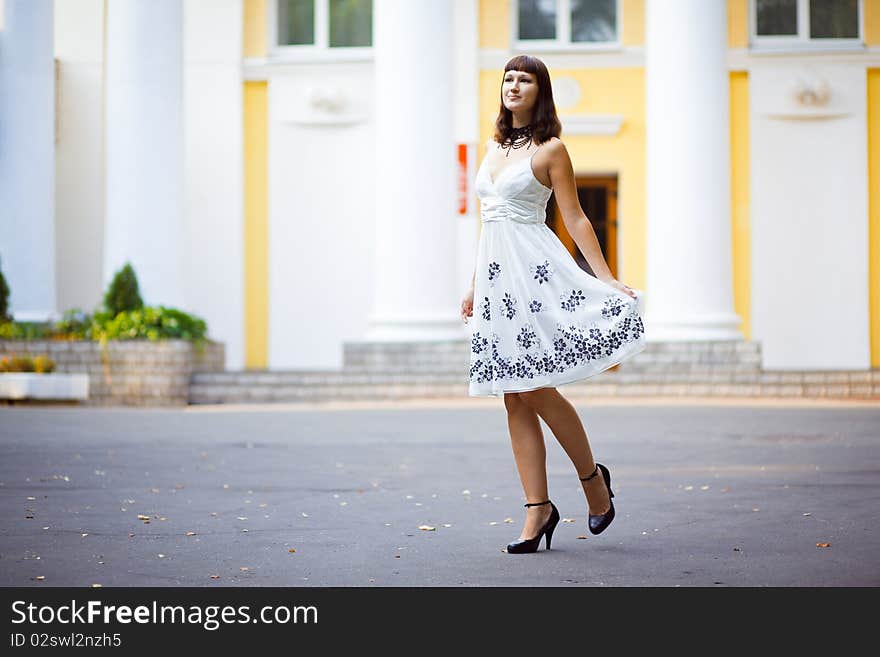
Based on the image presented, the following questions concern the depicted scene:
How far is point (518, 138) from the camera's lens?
566 cm

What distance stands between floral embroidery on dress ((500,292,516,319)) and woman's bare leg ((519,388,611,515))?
323 mm

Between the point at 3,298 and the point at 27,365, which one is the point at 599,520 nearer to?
the point at 27,365

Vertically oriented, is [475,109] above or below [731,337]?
above

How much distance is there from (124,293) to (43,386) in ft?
5.58

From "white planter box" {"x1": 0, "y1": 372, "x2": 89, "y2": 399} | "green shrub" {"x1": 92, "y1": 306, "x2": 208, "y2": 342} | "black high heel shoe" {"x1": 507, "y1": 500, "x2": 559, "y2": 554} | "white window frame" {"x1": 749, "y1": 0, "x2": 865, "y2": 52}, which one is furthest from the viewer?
"white window frame" {"x1": 749, "y1": 0, "x2": 865, "y2": 52}

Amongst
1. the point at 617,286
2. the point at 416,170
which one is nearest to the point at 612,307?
the point at 617,286

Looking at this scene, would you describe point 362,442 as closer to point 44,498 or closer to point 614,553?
point 44,498

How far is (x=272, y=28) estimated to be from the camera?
72.9 ft

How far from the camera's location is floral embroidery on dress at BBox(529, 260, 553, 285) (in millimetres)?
5590

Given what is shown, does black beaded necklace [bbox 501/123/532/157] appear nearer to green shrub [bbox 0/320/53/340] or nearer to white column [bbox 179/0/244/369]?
green shrub [bbox 0/320/53/340]

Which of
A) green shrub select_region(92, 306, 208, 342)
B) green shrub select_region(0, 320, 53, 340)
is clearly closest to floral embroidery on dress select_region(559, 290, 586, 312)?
green shrub select_region(92, 306, 208, 342)

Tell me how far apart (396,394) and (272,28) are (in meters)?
8.25
